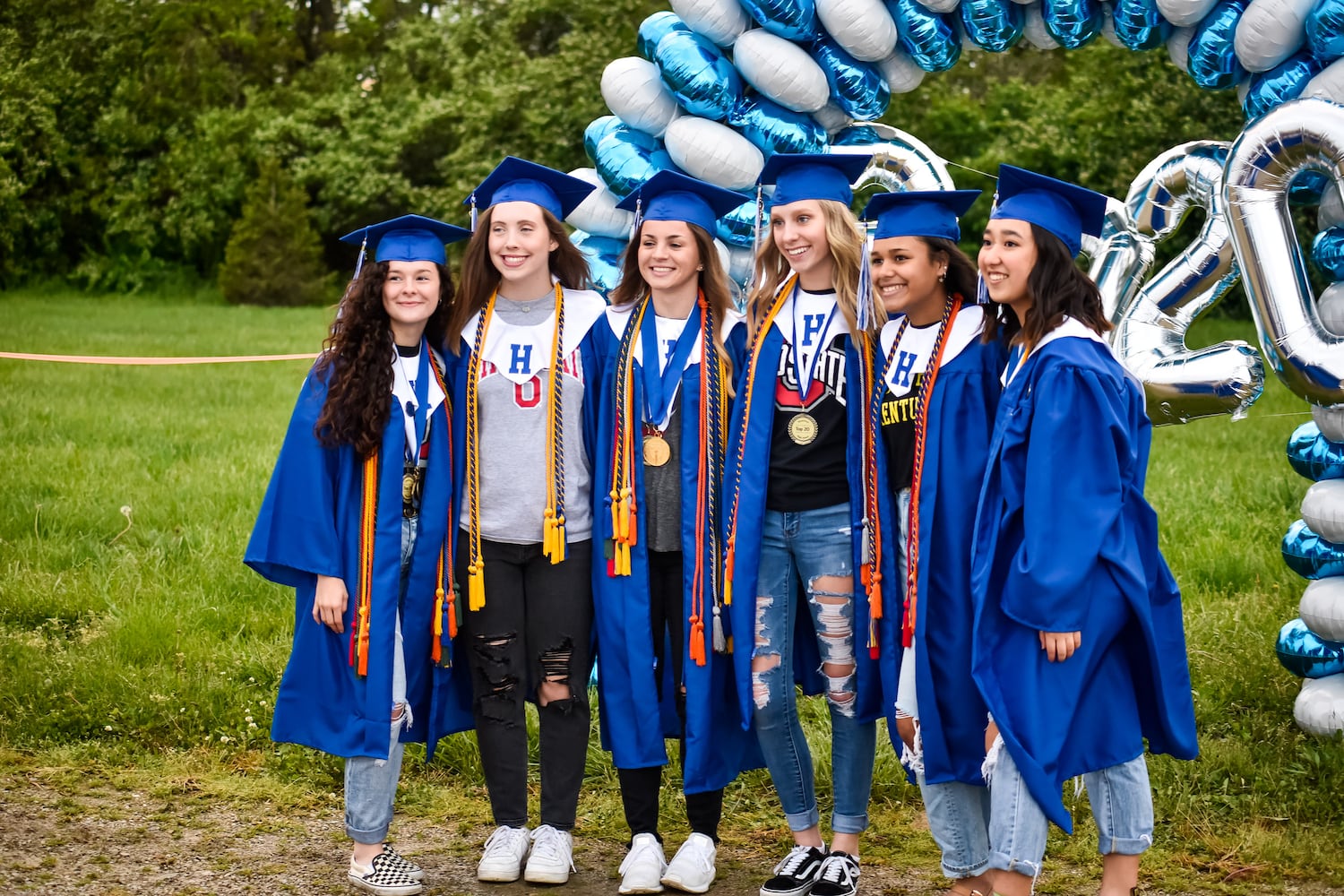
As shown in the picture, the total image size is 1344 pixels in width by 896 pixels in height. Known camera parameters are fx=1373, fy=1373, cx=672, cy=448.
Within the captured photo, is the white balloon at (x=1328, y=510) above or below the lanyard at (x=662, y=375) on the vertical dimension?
below

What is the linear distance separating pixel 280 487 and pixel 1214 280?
11.3 feet

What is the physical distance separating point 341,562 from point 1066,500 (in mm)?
2014

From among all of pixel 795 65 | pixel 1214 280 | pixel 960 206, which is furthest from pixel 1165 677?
pixel 795 65

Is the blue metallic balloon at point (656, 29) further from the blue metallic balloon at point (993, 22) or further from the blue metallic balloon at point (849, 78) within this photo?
the blue metallic balloon at point (993, 22)

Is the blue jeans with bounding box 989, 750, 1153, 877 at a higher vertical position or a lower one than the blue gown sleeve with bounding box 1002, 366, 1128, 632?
lower

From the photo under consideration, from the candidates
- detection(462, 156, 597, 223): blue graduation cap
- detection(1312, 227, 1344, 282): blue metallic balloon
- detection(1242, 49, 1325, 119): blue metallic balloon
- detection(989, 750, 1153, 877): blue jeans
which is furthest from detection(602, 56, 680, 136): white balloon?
detection(989, 750, 1153, 877): blue jeans

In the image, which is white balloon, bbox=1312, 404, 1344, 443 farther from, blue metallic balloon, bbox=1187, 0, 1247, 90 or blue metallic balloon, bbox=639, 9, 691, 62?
blue metallic balloon, bbox=639, 9, 691, 62

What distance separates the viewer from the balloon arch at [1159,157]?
4.51 metres

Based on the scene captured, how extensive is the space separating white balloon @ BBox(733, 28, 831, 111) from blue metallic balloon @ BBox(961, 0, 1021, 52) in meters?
0.56

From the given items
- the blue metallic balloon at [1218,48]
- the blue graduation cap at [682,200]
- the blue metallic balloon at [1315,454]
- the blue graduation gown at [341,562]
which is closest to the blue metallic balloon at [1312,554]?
the blue metallic balloon at [1315,454]

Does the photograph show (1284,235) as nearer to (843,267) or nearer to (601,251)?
(843,267)

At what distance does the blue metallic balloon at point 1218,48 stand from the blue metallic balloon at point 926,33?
828 mm

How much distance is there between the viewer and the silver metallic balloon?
4.38 m

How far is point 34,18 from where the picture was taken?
26.2 meters
